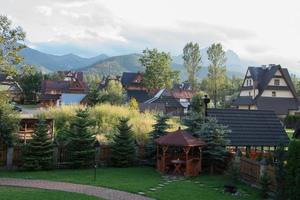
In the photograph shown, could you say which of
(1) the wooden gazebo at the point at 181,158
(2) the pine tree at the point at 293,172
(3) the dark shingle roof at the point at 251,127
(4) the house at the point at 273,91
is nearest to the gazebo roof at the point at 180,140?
(1) the wooden gazebo at the point at 181,158

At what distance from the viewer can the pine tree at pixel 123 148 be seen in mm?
18281

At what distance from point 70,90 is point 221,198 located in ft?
220

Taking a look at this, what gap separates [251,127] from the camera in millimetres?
18969

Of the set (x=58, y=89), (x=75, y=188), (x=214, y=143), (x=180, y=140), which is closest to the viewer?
(x=75, y=188)

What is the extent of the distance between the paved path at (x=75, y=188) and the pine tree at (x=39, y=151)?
6.74 feet

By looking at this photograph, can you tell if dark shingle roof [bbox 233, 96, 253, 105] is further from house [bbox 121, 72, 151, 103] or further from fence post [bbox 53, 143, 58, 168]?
fence post [bbox 53, 143, 58, 168]

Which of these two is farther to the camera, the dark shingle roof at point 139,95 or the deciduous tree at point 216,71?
the deciduous tree at point 216,71

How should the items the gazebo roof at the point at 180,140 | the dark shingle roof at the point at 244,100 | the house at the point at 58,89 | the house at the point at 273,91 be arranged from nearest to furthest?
1. the gazebo roof at the point at 180,140
2. the house at the point at 273,91
3. the dark shingle roof at the point at 244,100
4. the house at the point at 58,89

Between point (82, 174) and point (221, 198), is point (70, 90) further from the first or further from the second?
point (221, 198)

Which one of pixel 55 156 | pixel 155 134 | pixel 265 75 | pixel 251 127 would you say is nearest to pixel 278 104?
pixel 265 75

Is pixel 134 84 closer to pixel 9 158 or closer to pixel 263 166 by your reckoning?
pixel 9 158

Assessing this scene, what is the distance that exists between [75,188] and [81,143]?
4911 mm

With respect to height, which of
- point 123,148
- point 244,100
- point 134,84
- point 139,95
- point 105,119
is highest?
point 134,84

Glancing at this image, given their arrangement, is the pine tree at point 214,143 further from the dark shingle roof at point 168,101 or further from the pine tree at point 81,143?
the dark shingle roof at point 168,101
